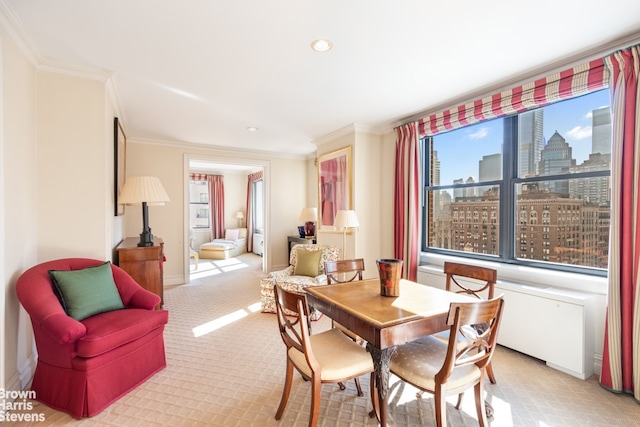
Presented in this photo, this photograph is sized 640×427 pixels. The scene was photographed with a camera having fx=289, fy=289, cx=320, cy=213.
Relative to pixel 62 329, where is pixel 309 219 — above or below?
above

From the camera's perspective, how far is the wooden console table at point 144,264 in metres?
3.19

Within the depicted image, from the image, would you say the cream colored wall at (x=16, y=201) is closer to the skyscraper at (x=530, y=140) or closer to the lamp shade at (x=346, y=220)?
the lamp shade at (x=346, y=220)

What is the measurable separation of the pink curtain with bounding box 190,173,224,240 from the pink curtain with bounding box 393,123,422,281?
21.2 feet

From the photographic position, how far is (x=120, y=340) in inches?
76.8

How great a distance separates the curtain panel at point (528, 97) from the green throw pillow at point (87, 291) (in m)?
3.58

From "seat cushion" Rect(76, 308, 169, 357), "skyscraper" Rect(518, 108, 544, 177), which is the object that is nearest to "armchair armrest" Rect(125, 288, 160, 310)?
"seat cushion" Rect(76, 308, 169, 357)

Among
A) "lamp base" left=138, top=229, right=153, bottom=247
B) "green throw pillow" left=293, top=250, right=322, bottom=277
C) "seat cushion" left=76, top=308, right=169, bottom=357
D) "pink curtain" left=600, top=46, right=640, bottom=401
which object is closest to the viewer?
"seat cushion" left=76, top=308, right=169, bottom=357

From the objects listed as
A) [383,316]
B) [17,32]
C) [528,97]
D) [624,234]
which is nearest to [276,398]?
[383,316]

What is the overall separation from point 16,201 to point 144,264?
1.48 m

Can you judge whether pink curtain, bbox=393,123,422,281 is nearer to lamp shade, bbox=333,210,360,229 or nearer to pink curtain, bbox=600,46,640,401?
lamp shade, bbox=333,210,360,229

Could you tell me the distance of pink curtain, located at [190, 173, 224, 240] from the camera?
8.79 m

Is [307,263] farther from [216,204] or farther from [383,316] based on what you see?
[216,204]

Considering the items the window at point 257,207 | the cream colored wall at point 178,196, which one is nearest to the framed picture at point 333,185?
the cream colored wall at point 178,196

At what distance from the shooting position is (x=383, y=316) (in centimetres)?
157
